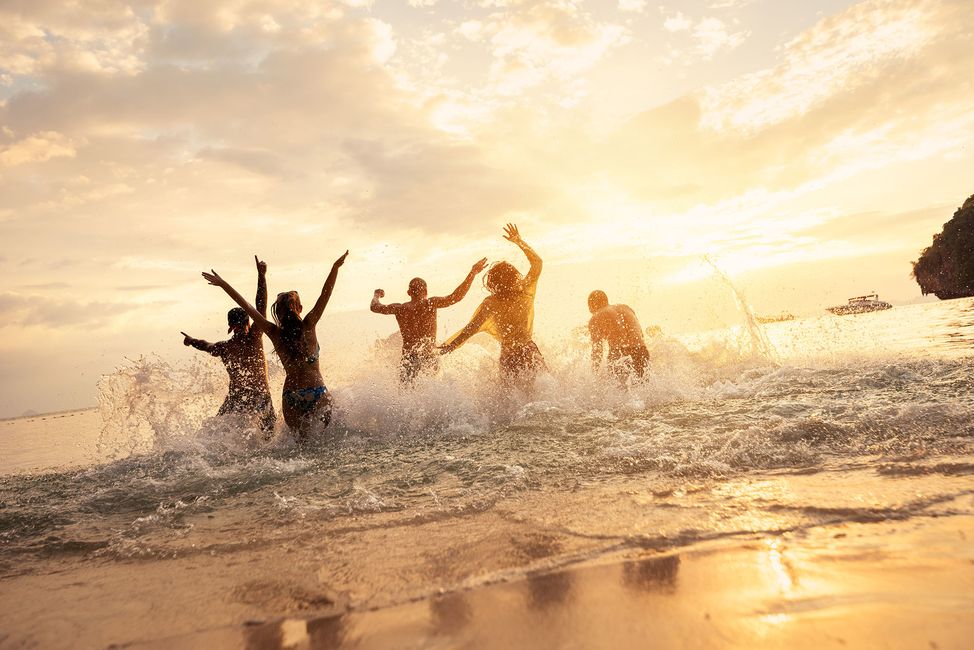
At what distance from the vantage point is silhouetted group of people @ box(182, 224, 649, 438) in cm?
705

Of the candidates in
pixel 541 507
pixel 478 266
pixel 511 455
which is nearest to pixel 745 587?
pixel 541 507

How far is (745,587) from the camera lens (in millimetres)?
1937

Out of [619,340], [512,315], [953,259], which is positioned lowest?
[619,340]

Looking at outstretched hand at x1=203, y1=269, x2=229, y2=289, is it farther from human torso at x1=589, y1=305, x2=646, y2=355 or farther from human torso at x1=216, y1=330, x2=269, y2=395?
human torso at x1=589, y1=305, x2=646, y2=355

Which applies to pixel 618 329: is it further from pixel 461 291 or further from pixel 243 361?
pixel 243 361

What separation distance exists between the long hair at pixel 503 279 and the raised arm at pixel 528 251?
237mm

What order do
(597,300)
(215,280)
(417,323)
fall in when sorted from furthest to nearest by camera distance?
(597,300)
(417,323)
(215,280)

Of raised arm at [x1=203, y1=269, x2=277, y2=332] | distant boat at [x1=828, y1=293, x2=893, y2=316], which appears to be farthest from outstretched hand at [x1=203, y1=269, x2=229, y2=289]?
distant boat at [x1=828, y1=293, x2=893, y2=316]

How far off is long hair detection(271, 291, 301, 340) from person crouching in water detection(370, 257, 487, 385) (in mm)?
2036

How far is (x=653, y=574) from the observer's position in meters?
2.14

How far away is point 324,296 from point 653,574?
5.57 meters

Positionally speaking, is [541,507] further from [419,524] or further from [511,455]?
[511,455]

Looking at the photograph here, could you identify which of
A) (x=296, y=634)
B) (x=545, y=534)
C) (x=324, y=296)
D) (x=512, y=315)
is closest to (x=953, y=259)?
(x=512, y=315)

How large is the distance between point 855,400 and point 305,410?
21.3 feet
